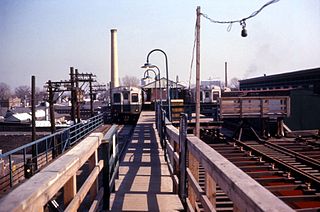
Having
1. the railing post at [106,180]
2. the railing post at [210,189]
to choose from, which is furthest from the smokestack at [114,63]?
the railing post at [210,189]

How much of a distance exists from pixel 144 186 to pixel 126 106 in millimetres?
29191

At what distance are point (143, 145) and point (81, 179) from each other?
4.60 metres

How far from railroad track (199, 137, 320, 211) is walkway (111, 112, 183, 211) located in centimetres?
135

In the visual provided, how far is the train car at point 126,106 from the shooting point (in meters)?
35.2

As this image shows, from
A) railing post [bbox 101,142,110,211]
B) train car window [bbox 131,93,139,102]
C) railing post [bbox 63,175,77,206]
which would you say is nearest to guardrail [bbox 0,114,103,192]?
railing post [bbox 101,142,110,211]

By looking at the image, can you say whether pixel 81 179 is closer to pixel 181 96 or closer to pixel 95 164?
pixel 95 164

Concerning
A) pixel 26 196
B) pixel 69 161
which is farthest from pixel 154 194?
pixel 26 196

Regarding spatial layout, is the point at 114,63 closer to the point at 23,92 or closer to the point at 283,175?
the point at 283,175

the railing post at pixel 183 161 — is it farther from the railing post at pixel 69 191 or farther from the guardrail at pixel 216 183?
the railing post at pixel 69 191

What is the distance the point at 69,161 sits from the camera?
2826mm

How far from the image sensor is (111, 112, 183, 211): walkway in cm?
500

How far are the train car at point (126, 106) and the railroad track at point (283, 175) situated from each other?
2072 cm

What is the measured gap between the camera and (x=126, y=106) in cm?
3522

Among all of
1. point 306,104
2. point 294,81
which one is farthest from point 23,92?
point 306,104
